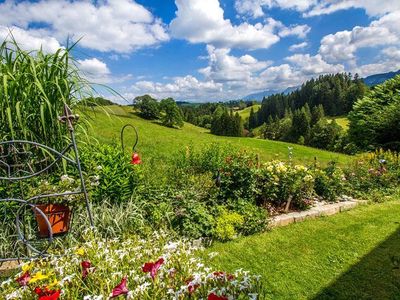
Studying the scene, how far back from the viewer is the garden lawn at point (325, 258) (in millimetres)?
3355

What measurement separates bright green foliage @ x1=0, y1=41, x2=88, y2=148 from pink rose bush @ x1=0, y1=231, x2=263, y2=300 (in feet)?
6.24

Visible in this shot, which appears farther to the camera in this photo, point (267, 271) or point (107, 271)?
point (267, 271)

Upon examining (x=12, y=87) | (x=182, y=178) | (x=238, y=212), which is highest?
(x=12, y=87)

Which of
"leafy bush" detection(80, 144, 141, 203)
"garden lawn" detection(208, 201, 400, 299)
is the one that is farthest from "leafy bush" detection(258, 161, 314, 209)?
"leafy bush" detection(80, 144, 141, 203)

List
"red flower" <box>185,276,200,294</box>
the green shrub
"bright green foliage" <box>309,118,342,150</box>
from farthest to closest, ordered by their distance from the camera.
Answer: "bright green foliage" <box>309,118,342,150</box> < the green shrub < "red flower" <box>185,276,200,294</box>

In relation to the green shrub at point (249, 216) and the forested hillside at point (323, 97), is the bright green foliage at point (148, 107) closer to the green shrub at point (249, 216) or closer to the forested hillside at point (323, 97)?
the green shrub at point (249, 216)

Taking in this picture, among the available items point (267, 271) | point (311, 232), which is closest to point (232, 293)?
point (267, 271)

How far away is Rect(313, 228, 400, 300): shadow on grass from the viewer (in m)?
3.25

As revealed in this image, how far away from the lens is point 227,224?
4492mm

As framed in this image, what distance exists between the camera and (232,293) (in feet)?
A: 5.29

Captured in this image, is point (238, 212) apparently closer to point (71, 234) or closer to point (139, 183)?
point (139, 183)

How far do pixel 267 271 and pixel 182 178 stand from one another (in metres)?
2.21

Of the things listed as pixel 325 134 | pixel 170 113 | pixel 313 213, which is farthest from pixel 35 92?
pixel 325 134

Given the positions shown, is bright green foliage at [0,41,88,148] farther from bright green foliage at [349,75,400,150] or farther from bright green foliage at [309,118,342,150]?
bright green foliage at [309,118,342,150]
